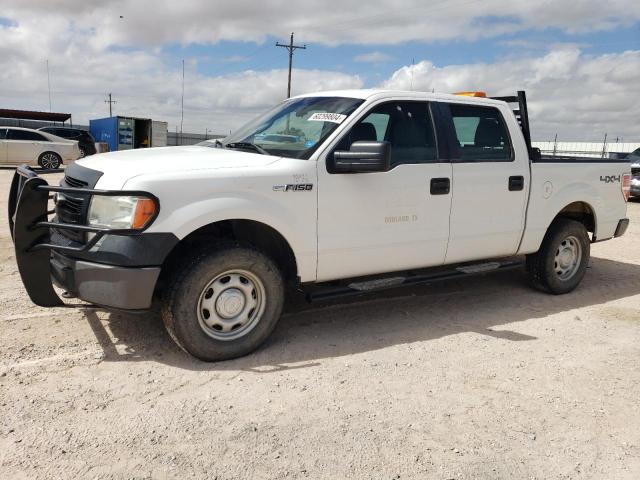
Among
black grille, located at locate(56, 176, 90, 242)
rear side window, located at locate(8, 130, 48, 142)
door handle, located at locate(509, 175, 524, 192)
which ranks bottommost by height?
black grille, located at locate(56, 176, 90, 242)

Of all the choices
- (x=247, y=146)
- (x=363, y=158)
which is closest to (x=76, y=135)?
(x=247, y=146)

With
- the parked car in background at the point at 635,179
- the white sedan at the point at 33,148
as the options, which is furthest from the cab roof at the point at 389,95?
the white sedan at the point at 33,148

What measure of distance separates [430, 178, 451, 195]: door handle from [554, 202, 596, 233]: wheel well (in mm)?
1841

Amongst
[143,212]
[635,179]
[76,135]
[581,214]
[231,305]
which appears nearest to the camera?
[143,212]

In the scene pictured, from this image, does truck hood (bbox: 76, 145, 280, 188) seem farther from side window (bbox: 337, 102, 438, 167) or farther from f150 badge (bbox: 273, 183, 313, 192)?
side window (bbox: 337, 102, 438, 167)

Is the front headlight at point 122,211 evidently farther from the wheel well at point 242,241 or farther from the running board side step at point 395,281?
the running board side step at point 395,281

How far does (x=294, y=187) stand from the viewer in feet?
12.8

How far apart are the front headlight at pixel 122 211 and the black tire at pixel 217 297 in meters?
0.43

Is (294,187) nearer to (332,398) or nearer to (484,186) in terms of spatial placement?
(332,398)

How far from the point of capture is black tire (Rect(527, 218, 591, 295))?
569 cm

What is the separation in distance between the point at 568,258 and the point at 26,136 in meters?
19.3

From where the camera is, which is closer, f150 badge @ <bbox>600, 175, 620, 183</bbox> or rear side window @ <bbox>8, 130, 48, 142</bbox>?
f150 badge @ <bbox>600, 175, 620, 183</bbox>

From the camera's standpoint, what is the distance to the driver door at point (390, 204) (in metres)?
4.13

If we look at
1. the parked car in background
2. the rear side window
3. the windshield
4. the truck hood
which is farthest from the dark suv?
the truck hood
